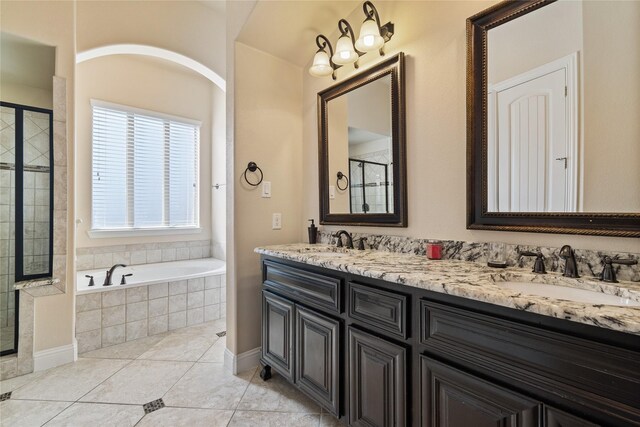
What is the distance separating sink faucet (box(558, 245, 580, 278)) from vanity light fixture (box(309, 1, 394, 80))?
1.39 meters

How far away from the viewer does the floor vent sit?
5.37 feet

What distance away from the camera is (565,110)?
1.14 meters

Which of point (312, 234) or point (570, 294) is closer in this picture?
point (570, 294)

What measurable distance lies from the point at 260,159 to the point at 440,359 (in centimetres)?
172

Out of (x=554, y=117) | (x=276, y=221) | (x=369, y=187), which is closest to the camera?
(x=554, y=117)

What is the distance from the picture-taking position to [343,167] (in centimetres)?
207

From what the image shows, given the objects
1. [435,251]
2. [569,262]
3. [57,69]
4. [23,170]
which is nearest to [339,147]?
[435,251]

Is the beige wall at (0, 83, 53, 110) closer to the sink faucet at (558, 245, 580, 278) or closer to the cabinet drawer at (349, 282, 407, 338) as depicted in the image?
the cabinet drawer at (349, 282, 407, 338)

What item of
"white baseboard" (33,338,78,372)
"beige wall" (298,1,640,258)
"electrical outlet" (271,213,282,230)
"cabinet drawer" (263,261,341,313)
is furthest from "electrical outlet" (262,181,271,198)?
"white baseboard" (33,338,78,372)

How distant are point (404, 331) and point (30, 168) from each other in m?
2.73

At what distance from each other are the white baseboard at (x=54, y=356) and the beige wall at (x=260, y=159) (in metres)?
1.29

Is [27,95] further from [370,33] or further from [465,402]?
Answer: [465,402]

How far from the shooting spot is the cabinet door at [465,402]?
0.81 metres

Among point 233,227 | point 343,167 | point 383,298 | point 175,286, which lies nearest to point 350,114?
point 343,167
